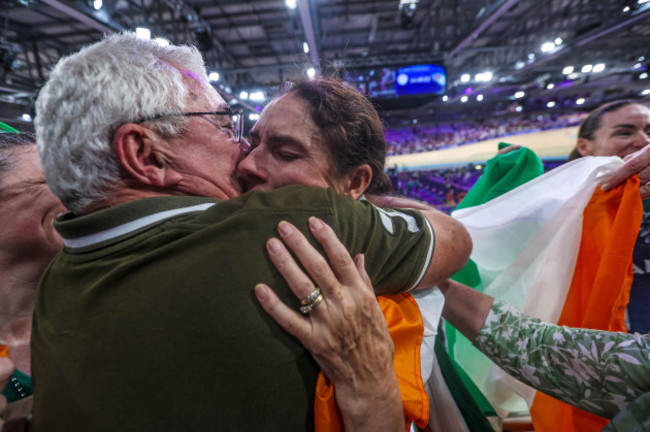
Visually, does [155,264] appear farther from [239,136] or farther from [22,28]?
[22,28]

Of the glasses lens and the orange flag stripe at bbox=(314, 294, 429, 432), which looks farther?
the glasses lens

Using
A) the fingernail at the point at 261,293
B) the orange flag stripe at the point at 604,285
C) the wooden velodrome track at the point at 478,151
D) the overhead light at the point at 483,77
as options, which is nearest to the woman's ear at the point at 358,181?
the fingernail at the point at 261,293

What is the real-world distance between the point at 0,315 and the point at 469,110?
1530 centimetres

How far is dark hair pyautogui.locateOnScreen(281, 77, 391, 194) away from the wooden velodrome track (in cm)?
1242

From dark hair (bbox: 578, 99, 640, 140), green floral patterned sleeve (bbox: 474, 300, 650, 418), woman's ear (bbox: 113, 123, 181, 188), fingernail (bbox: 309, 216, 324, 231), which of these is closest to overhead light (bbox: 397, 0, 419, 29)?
dark hair (bbox: 578, 99, 640, 140)

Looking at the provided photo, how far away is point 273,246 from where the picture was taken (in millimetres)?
639

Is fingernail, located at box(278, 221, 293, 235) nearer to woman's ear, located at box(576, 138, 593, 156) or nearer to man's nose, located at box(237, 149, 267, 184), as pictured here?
man's nose, located at box(237, 149, 267, 184)

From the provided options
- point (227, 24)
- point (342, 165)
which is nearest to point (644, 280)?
point (342, 165)

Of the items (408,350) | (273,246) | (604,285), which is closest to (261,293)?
(273,246)

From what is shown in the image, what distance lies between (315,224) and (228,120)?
57cm

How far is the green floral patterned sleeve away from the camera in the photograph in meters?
0.89

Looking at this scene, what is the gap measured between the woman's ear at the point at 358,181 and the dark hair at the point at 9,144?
1191 mm

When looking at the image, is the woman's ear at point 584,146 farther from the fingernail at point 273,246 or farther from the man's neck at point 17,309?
the man's neck at point 17,309

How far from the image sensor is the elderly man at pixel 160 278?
61 centimetres
